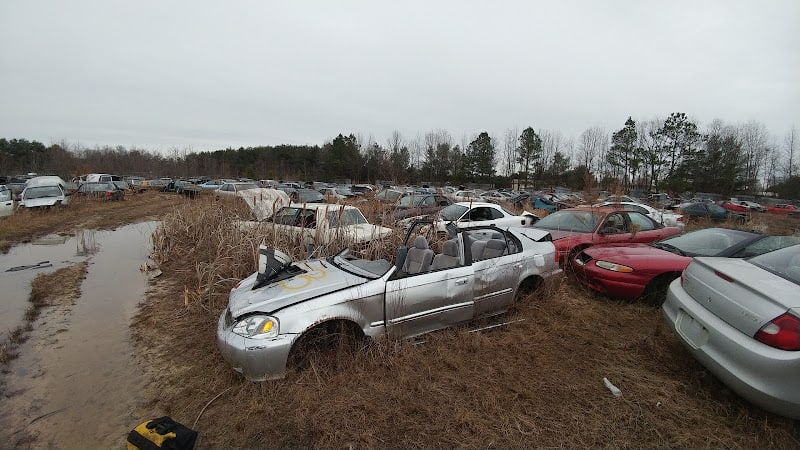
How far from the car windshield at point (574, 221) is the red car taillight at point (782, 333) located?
450 centimetres

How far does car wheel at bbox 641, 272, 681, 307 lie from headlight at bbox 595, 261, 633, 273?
0.35 metres

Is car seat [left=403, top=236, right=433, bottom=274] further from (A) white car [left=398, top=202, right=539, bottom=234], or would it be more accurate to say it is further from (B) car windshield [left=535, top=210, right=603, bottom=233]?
(A) white car [left=398, top=202, right=539, bottom=234]

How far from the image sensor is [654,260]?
4.82 meters

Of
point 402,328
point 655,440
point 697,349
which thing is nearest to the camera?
point 655,440

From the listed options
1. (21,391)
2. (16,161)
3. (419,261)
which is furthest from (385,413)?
(16,161)

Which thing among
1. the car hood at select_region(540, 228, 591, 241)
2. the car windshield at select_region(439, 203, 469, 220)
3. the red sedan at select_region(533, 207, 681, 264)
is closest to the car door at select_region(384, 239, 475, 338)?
the red sedan at select_region(533, 207, 681, 264)

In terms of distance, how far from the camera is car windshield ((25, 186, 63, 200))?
14.8m

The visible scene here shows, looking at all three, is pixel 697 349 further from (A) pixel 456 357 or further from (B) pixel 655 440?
(A) pixel 456 357

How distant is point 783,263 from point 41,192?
22.6m

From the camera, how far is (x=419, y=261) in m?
3.98

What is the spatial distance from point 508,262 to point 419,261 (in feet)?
Result: 3.86

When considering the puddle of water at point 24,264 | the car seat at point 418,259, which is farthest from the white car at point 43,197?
the car seat at point 418,259

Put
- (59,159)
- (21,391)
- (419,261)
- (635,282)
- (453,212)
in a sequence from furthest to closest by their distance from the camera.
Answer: (59,159) < (453,212) < (635,282) < (419,261) < (21,391)

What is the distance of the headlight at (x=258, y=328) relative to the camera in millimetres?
2934
